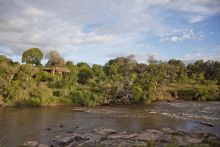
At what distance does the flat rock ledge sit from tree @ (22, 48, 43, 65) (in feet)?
156

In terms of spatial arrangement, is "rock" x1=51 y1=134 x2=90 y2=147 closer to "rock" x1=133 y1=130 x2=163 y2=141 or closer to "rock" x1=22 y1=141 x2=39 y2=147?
"rock" x1=22 y1=141 x2=39 y2=147

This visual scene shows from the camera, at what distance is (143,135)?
73.3ft

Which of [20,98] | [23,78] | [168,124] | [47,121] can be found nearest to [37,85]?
[23,78]

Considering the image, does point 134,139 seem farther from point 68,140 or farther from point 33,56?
point 33,56

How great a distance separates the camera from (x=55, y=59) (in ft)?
227

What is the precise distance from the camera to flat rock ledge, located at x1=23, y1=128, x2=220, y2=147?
64.1 ft

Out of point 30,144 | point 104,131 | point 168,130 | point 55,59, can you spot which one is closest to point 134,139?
A: point 104,131

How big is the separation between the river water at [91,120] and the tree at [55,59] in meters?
31.9

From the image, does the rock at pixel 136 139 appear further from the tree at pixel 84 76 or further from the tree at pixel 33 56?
the tree at pixel 33 56

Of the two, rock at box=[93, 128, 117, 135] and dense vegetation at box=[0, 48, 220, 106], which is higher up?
dense vegetation at box=[0, 48, 220, 106]

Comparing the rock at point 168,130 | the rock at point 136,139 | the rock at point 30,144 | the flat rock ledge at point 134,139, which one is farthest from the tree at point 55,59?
the rock at point 30,144

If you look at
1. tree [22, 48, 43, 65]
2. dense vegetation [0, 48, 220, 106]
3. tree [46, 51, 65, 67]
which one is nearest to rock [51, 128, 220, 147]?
dense vegetation [0, 48, 220, 106]

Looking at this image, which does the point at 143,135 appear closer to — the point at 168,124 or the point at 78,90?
the point at 168,124

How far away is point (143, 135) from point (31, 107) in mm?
20762
